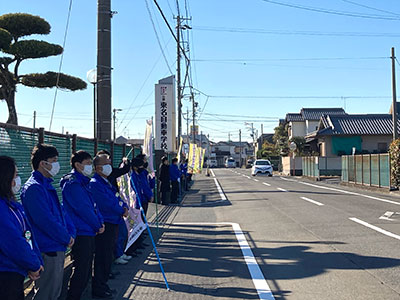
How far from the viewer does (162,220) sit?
12.8 meters

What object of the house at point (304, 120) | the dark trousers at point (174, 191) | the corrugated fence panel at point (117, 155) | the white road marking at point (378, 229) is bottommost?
the white road marking at point (378, 229)

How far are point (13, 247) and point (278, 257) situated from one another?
5.39 meters

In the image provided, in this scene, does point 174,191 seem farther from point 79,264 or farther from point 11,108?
point 79,264

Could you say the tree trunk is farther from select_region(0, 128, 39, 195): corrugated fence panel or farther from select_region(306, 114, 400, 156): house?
select_region(306, 114, 400, 156): house

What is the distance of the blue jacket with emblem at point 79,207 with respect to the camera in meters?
4.86

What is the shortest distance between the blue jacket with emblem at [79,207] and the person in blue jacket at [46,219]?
57 cm

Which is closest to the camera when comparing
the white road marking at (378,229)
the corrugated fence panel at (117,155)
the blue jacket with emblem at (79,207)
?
the blue jacket with emblem at (79,207)

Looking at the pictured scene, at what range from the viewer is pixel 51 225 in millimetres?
3994

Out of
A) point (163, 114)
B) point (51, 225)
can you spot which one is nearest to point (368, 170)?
point (163, 114)

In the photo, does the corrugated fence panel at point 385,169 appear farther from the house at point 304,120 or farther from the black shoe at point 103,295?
the house at point 304,120

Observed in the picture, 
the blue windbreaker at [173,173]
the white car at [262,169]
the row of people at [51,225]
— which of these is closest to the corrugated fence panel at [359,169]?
the blue windbreaker at [173,173]

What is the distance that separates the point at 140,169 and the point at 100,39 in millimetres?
3853

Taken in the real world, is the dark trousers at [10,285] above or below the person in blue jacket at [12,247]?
below

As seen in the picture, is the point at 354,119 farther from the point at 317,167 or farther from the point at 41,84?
the point at 41,84
